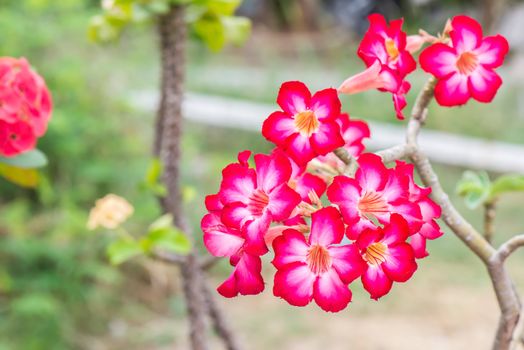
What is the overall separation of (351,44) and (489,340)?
5.24 m

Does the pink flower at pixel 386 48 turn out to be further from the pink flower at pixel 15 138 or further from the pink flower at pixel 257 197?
the pink flower at pixel 15 138

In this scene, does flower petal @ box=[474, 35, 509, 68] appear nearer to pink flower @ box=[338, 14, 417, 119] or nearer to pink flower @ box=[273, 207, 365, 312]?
pink flower @ box=[338, 14, 417, 119]

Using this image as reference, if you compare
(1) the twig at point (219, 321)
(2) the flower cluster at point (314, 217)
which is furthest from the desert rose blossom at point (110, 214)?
(2) the flower cluster at point (314, 217)

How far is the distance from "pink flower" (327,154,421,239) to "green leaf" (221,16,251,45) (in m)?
0.84

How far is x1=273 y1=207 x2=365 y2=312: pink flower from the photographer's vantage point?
2.20 feet

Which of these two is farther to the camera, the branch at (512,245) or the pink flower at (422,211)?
the branch at (512,245)

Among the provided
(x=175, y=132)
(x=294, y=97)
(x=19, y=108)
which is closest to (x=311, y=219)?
(x=294, y=97)

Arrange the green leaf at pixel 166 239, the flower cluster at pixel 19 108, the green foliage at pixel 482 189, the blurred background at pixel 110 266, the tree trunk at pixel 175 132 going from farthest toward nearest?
the blurred background at pixel 110 266 < the tree trunk at pixel 175 132 < the green leaf at pixel 166 239 < the green foliage at pixel 482 189 < the flower cluster at pixel 19 108

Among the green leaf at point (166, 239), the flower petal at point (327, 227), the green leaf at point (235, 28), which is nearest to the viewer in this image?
the flower petal at point (327, 227)

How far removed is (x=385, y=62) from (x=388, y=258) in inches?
7.9

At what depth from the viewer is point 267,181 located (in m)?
0.70

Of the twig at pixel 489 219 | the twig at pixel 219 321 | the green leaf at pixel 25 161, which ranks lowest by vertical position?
the twig at pixel 219 321

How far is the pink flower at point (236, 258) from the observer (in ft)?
2.31

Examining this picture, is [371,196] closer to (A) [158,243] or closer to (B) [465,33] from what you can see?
(B) [465,33]
